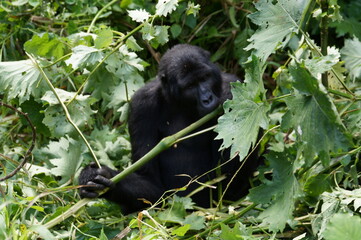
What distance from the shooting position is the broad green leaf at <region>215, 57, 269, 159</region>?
3.22 m

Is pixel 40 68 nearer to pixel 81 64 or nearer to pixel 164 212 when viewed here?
pixel 81 64

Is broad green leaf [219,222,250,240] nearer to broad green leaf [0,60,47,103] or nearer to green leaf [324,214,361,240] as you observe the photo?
green leaf [324,214,361,240]

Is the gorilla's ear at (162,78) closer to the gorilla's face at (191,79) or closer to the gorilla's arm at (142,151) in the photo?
the gorilla's face at (191,79)

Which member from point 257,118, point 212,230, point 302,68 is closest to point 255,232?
point 212,230

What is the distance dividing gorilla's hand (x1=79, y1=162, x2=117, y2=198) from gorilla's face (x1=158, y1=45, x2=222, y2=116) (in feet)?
2.44

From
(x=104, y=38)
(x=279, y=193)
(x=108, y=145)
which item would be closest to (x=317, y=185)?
(x=279, y=193)

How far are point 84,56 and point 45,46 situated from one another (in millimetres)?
504

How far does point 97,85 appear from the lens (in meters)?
4.92

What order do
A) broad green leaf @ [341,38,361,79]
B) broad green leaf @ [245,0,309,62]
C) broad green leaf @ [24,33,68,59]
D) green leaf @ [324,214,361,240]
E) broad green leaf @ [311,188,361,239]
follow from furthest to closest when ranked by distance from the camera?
1. broad green leaf @ [341,38,361,79]
2. broad green leaf @ [24,33,68,59]
3. broad green leaf @ [311,188,361,239]
4. broad green leaf @ [245,0,309,62]
5. green leaf @ [324,214,361,240]

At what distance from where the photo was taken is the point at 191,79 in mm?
4625

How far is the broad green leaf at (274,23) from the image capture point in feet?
→ 11.0

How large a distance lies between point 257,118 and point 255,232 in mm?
948

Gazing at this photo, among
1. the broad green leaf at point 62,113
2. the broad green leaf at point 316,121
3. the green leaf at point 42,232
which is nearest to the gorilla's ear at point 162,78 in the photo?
the broad green leaf at point 62,113

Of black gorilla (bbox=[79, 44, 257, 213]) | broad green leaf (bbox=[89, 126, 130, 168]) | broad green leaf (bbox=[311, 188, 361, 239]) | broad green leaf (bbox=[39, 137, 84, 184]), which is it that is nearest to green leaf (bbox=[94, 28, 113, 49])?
black gorilla (bbox=[79, 44, 257, 213])
